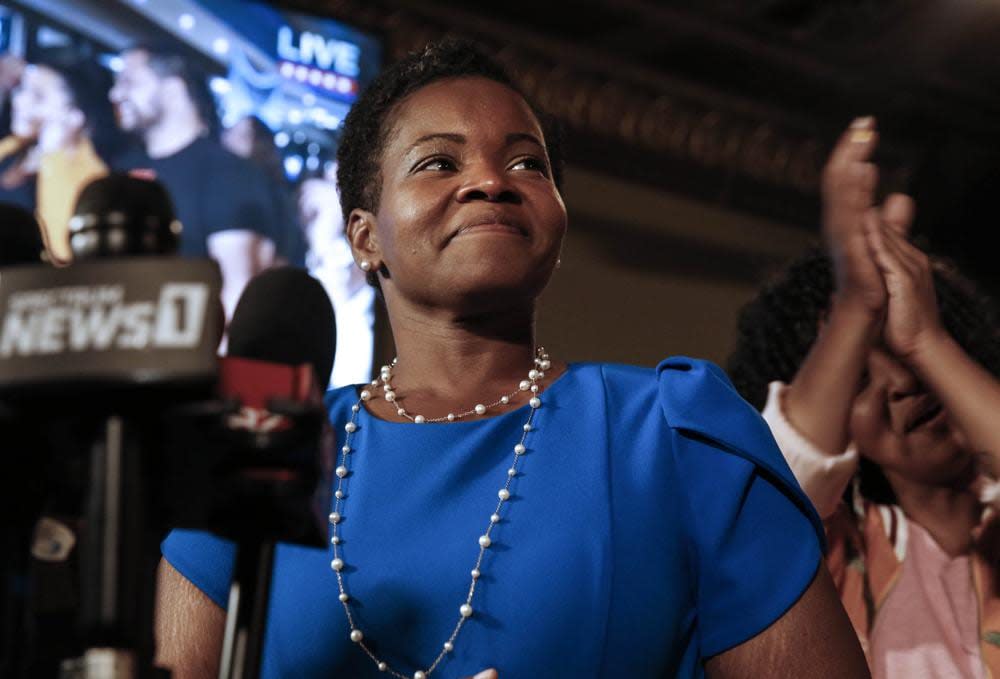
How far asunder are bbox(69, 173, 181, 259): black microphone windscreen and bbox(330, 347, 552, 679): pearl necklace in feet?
1.89

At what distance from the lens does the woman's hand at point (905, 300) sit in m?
1.76

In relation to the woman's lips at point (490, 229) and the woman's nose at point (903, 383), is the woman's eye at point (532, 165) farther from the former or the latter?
the woman's nose at point (903, 383)

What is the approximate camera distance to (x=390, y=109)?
5.32ft

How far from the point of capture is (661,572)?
123 centimetres

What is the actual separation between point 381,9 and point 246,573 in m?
3.29

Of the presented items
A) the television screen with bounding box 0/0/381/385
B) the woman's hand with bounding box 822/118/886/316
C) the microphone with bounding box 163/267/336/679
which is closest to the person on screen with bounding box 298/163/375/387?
the television screen with bounding box 0/0/381/385

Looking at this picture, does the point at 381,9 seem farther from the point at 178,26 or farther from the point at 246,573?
the point at 246,573

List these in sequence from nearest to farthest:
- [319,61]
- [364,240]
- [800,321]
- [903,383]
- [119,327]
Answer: [119,327] < [364,240] < [903,383] < [800,321] < [319,61]

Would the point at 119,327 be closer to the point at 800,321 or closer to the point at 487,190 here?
the point at 487,190

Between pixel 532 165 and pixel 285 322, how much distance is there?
1.40ft

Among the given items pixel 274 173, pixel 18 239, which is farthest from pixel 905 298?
pixel 274 173

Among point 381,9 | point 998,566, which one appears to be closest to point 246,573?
point 998,566

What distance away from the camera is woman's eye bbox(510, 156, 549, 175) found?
1.49 metres

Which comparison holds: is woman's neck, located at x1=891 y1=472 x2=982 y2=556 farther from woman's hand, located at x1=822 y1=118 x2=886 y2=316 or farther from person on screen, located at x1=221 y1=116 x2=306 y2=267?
person on screen, located at x1=221 y1=116 x2=306 y2=267
